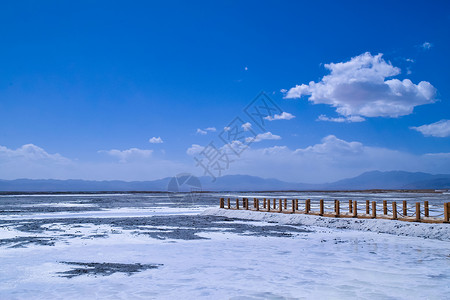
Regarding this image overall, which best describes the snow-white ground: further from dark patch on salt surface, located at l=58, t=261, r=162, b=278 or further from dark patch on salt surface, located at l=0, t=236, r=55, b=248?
dark patch on salt surface, located at l=58, t=261, r=162, b=278

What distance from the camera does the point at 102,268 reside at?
1114 cm

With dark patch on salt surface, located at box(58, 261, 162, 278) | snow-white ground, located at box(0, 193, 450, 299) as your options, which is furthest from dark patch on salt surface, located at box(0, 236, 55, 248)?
dark patch on salt surface, located at box(58, 261, 162, 278)

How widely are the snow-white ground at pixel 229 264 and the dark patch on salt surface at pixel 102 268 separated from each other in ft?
0.84

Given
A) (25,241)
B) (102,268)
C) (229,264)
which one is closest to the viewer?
(102,268)

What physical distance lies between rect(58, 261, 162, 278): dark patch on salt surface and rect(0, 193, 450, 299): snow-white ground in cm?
26

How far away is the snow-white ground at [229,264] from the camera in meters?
8.77

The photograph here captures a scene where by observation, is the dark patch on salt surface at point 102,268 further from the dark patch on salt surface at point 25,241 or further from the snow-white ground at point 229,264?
the dark patch on salt surface at point 25,241

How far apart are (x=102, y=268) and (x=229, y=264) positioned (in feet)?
11.6

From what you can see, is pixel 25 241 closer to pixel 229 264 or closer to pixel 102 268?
pixel 102 268

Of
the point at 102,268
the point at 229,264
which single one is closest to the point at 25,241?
the point at 102,268

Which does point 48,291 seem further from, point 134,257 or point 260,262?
point 260,262

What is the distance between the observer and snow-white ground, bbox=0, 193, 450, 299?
28.8 feet

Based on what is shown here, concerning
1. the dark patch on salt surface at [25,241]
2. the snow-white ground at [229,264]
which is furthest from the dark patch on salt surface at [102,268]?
the dark patch on salt surface at [25,241]

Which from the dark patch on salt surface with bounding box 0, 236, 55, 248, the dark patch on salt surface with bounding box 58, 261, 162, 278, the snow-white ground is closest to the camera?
the snow-white ground
